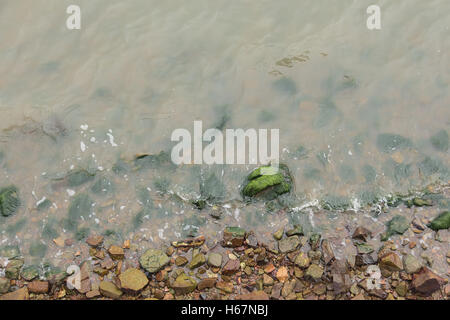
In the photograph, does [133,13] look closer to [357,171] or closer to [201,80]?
[201,80]

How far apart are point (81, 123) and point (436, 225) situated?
4.73 meters

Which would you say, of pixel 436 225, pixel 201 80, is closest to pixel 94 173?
pixel 201 80

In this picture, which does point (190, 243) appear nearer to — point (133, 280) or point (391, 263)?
point (133, 280)

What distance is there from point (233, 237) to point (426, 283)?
2.11 m

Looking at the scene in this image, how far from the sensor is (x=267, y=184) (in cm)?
552

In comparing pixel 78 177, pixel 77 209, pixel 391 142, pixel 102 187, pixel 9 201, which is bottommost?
pixel 77 209

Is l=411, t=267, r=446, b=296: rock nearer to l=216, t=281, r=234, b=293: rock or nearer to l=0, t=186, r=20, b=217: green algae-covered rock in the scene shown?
l=216, t=281, r=234, b=293: rock

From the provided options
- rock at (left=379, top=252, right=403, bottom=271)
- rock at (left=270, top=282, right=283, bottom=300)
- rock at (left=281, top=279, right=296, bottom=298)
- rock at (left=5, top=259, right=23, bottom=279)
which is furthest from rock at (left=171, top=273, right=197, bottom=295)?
rock at (left=379, top=252, right=403, bottom=271)

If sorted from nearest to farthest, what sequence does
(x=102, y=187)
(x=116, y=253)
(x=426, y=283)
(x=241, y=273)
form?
(x=426, y=283) < (x=241, y=273) < (x=116, y=253) < (x=102, y=187)

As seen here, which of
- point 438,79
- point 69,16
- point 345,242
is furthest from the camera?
point 69,16

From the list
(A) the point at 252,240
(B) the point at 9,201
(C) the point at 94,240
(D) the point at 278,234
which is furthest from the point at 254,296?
(B) the point at 9,201

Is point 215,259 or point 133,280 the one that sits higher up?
point 215,259

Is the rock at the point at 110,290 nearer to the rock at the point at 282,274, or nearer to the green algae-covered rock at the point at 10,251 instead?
the green algae-covered rock at the point at 10,251

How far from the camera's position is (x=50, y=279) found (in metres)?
4.90
